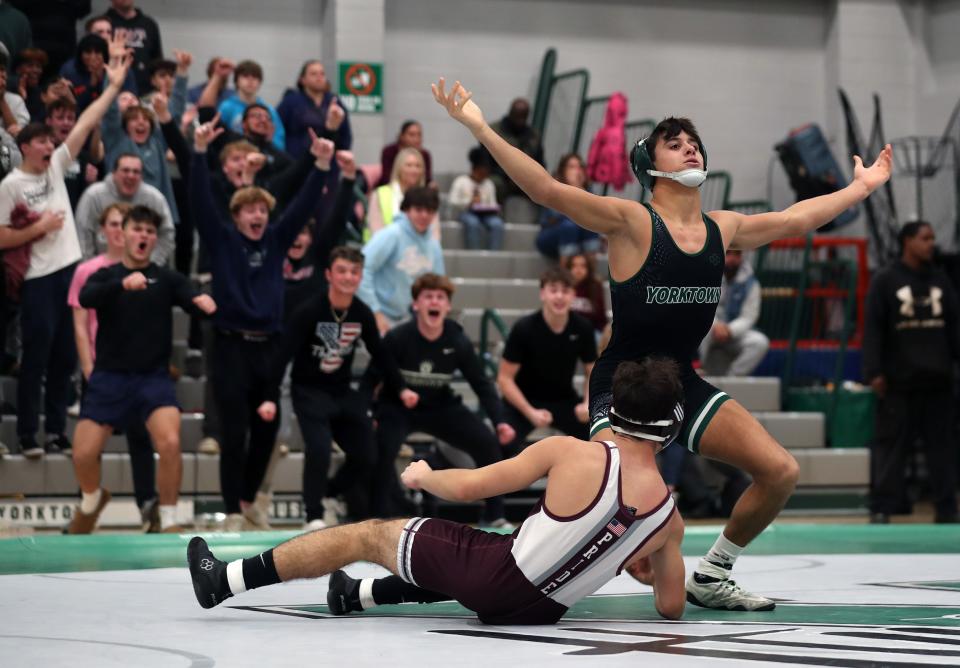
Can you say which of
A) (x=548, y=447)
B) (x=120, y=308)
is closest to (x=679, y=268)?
(x=548, y=447)

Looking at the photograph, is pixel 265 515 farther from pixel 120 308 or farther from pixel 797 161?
pixel 797 161

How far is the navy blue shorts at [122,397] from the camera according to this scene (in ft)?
23.2

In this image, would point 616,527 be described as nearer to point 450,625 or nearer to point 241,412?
point 450,625

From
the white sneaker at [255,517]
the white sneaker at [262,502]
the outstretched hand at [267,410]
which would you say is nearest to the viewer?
the outstretched hand at [267,410]

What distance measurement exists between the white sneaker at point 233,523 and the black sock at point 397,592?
3.33 metres

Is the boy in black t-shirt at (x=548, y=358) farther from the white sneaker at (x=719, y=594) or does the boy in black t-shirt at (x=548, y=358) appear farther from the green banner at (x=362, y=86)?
the green banner at (x=362, y=86)

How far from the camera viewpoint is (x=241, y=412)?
744 centimetres

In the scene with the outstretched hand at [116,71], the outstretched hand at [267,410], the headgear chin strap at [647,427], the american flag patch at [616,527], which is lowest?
the outstretched hand at [267,410]

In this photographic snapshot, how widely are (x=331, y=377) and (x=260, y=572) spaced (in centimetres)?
361

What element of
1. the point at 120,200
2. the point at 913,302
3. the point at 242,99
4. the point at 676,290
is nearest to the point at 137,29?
the point at 242,99

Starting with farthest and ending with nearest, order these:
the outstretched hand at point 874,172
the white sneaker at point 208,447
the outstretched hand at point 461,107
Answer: the white sneaker at point 208,447 → the outstretched hand at point 874,172 → the outstretched hand at point 461,107

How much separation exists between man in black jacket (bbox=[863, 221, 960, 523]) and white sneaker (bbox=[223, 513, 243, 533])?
4.17 metres

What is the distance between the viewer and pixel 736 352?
428 inches

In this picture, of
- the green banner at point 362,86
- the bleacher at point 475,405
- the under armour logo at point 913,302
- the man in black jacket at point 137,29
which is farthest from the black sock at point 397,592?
the green banner at point 362,86
